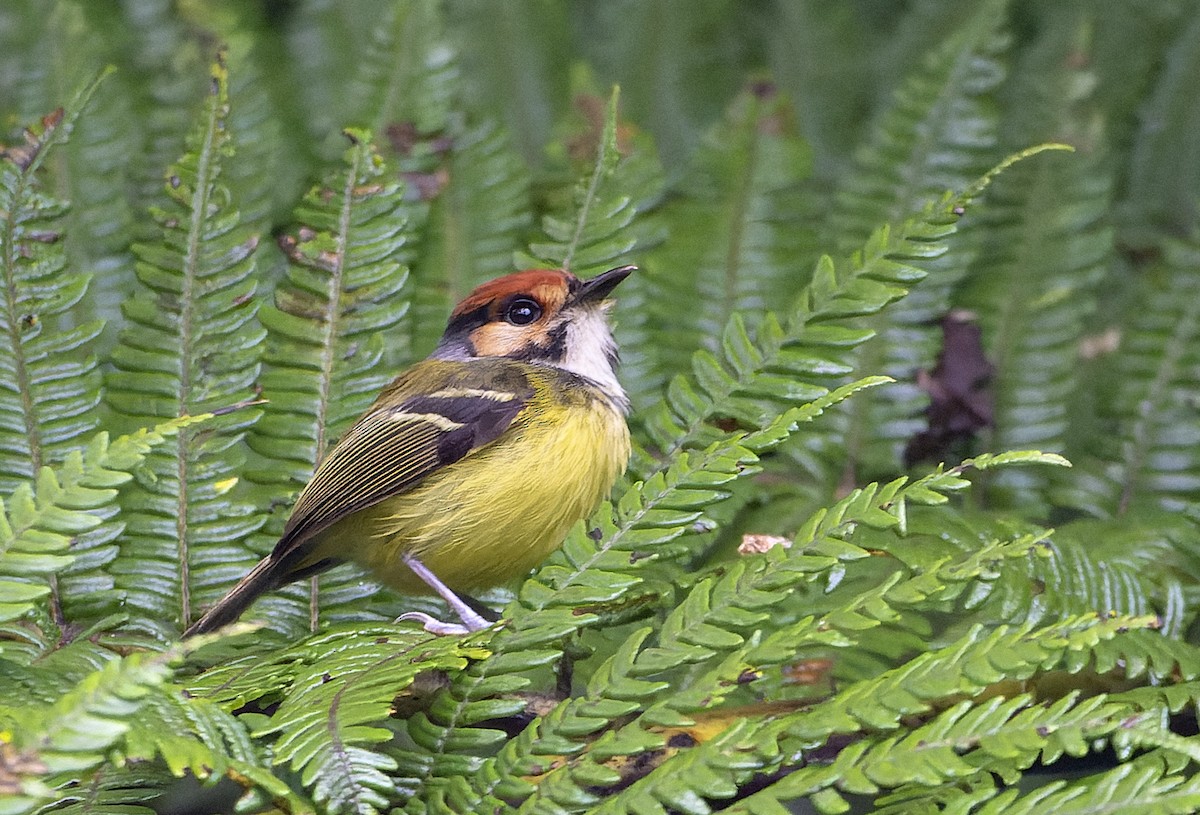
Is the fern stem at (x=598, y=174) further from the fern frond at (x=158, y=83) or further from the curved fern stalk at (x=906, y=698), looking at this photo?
the curved fern stalk at (x=906, y=698)

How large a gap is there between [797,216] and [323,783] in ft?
6.71

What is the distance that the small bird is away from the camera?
7.75ft

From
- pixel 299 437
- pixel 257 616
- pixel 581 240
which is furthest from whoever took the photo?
pixel 581 240

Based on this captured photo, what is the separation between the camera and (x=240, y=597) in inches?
85.9

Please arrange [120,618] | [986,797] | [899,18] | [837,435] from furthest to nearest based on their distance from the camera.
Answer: [899,18], [837,435], [120,618], [986,797]

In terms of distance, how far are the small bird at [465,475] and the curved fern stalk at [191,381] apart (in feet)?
0.47

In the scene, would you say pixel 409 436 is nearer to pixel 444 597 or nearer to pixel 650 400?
pixel 444 597

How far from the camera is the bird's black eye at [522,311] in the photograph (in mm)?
2717

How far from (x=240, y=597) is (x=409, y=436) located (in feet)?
1.47

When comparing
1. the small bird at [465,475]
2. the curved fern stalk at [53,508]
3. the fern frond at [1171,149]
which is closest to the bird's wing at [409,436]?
the small bird at [465,475]

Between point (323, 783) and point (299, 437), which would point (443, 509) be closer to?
point (299, 437)

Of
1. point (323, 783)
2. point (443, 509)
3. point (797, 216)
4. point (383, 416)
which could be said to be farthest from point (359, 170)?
point (323, 783)

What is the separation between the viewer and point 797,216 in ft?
10.2

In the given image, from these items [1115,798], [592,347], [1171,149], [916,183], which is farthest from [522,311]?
[1171,149]
